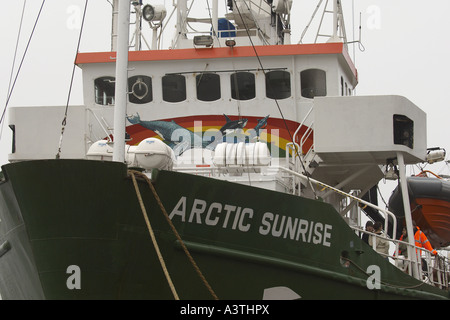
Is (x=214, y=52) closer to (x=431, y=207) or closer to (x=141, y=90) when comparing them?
(x=141, y=90)

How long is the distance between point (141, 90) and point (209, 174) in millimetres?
2948

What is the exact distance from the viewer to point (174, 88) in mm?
13477

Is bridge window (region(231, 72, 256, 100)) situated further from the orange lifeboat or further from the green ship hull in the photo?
the orange lifeboat

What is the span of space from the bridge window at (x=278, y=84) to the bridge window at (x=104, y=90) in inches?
98.2

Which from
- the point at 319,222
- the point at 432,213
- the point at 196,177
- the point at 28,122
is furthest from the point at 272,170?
the point at 432,213

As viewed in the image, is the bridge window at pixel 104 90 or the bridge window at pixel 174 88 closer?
the bridge window at pixel 174 88

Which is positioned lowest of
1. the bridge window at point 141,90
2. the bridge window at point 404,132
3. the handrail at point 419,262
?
the handrail at point 419,262

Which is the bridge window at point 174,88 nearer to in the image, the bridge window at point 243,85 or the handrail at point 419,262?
the bridge window at point 243,85

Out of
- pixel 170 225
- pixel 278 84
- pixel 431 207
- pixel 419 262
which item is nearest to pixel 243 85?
pixel 278 84

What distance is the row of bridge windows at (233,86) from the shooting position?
13.2 m

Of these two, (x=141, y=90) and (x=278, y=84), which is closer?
(x=278, y=84)

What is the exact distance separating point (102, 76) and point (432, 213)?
8707 millimetres

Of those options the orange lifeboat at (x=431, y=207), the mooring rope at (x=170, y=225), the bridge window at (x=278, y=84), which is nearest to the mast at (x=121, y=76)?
the mooring rope at (x=170, y=225)
